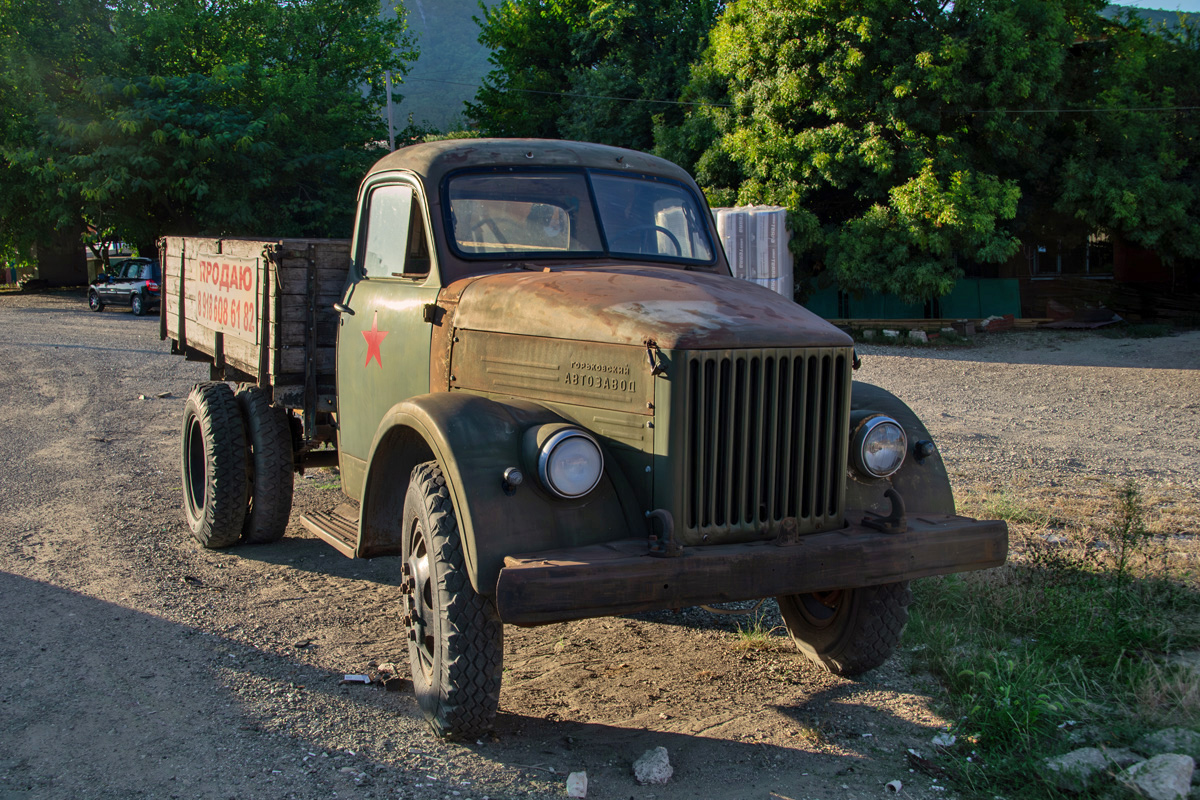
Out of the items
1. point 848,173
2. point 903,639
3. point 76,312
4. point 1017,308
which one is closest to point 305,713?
point 903,639

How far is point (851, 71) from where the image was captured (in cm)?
1691

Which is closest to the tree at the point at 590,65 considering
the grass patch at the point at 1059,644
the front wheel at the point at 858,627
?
the grass patch at the point at 1059,644

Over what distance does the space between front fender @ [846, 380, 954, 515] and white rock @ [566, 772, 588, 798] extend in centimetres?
139

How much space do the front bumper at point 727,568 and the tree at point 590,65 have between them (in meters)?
19.7

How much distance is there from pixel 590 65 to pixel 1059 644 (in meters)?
24.7

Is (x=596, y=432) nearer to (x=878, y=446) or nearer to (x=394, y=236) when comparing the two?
(x=878, y=446)

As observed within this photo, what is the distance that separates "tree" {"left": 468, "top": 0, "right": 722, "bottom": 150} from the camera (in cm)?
2312

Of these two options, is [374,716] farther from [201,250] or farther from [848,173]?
[848,173]

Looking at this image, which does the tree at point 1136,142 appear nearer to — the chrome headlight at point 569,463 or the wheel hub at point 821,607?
the wheel hub at point 821,607

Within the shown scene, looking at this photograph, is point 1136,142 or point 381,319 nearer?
point 381,319

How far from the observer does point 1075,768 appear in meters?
3.08

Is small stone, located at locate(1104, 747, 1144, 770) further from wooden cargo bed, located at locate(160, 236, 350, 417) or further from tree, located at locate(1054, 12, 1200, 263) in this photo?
tree, located at locate(1054, 12, 1200, 263)

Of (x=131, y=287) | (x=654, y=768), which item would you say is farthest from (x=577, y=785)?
(x=131, y=287)

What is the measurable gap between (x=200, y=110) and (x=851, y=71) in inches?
606
